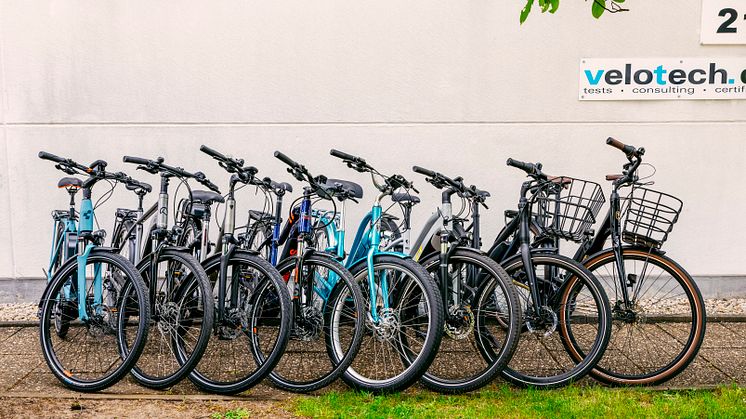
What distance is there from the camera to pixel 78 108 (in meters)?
6.34

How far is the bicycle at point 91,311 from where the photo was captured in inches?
179

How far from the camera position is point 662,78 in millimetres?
6320

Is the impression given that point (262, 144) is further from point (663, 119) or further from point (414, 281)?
point (663, 119)

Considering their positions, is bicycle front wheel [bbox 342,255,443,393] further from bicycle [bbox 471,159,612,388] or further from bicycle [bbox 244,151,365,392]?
bicycle [bbox 471,159,612,388]

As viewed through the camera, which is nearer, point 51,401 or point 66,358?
point 51,401

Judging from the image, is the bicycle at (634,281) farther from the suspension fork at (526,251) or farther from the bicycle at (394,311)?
the bicycle at (394,311)

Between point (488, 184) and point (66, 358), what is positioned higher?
point (488, 184)

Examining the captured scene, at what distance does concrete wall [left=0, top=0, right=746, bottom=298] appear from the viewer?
627 centimetres

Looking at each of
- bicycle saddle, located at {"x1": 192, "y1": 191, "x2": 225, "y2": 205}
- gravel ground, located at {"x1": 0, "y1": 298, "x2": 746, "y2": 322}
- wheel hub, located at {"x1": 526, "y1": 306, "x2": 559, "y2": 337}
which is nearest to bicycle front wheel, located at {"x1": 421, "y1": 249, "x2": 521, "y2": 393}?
wheel hub, located at {"x1": 526, "y1": 306, "x2": 559, "y2": 337}

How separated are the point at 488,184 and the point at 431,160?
488 mm

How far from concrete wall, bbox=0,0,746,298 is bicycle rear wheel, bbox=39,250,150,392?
1619mm

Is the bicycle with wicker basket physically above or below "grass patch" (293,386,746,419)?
above

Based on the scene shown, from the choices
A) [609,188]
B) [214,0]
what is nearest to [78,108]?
[214,0]

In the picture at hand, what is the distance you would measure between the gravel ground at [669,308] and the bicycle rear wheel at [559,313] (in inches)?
65.5
